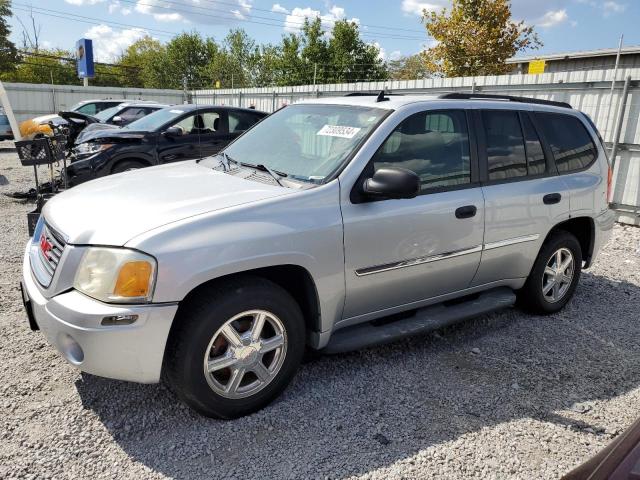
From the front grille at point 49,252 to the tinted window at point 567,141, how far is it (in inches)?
147

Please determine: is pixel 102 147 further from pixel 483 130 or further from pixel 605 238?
pixel 605 238

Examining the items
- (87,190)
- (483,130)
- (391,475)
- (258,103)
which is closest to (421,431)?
(391,475)

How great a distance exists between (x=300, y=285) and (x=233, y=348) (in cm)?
56

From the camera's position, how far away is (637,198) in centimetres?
802

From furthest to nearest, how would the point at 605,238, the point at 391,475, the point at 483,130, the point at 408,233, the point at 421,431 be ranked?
the point at 605,238, the point at 483,130, the point at 408,233, the point at 421,431, the point at 391,475

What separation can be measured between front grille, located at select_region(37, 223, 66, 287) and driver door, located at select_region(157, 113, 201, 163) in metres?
5.35

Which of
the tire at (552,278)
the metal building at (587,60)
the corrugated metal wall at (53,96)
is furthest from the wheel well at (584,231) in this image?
the corrugated metal wall at (53,96)

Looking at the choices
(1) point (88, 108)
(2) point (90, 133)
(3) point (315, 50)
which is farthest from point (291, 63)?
(2) point (90, 133)

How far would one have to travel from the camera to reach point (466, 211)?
353 centimetres

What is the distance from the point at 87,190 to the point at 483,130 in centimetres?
281

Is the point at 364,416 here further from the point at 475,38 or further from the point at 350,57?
the point at 350,57

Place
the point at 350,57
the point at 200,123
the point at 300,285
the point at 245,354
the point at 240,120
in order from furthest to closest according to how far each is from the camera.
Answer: the point at 350,57, the point at 240,120, the point at 200,123, the point at 300,285, the point at 245,354

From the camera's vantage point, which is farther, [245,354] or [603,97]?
[603,97]

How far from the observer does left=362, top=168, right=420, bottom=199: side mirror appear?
2.88 m
